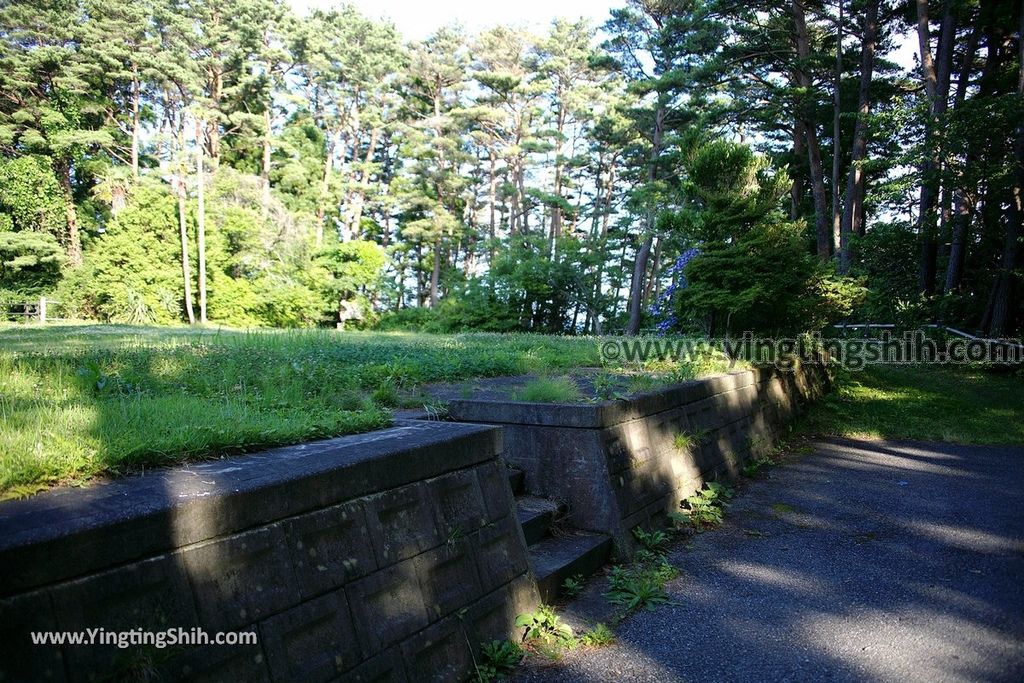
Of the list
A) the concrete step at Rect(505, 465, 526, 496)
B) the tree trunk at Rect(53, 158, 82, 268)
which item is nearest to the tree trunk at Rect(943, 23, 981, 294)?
the concrete step at Rect(505, 465, 526, 496)

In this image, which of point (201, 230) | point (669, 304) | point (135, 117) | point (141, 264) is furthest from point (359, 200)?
point (669, 304)

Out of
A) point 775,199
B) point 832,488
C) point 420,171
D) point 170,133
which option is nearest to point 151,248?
point 170,133

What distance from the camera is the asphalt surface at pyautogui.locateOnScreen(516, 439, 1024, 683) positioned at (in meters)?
2.38

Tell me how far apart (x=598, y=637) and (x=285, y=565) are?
56.7 inches

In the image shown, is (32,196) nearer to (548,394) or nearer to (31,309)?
(31,309)

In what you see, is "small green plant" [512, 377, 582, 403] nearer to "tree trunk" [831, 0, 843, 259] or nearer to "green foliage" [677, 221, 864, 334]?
"green foliage" [677, 221, 864, 334]

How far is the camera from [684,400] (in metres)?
4.61

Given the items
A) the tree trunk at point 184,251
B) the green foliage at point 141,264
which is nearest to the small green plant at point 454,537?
the tree trunk at point 184,251

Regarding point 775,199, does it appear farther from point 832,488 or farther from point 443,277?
point 443,277

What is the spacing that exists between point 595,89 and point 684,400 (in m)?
27.3

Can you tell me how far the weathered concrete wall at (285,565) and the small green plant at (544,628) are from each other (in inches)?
Answer: 2.6

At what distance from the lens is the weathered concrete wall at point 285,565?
53.7 inches

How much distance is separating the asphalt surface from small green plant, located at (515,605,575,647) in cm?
10

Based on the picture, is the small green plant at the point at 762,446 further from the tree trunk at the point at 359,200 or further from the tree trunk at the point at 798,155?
the tree trunk at the point at 359,200
